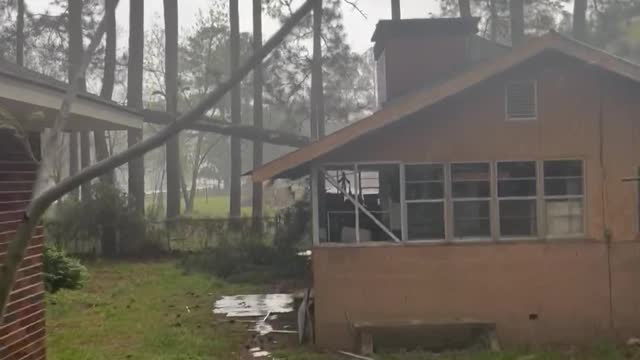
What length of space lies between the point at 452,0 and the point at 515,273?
65.1 ft

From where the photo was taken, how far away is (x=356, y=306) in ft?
36.0

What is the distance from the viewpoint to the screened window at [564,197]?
11.0 m

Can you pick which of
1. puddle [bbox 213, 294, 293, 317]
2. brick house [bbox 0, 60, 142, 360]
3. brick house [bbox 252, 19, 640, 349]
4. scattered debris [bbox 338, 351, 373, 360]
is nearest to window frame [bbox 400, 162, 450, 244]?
brick house [bbox 252, 19, 640, 349]

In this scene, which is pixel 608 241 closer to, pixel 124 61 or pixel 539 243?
pixel 539 243

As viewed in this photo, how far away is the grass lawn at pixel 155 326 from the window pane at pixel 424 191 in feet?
7.85

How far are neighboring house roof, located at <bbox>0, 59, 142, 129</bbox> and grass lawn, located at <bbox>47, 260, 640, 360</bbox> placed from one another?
4.27 metres

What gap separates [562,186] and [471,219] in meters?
1.50

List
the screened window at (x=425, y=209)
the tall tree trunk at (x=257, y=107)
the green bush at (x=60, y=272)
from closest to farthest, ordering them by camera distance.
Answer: the screened window at (x=425, y=209)
the green bush at (x=60, y=272)
the tall tree trunk at (x=257, y=107)

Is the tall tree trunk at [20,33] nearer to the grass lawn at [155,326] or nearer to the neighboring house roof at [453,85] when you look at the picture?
the grass lawn at [155,326]

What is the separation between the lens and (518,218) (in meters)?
11.1

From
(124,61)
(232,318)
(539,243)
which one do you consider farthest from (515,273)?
(124,61)

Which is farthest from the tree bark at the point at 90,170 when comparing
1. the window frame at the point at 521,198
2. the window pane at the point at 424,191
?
the window frame at the point at 521,198

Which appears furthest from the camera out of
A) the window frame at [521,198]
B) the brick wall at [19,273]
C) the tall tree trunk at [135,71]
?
the tall tree trunk at [135,71]

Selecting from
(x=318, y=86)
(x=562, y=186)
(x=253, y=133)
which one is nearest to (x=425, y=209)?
(x=562, y=186)
